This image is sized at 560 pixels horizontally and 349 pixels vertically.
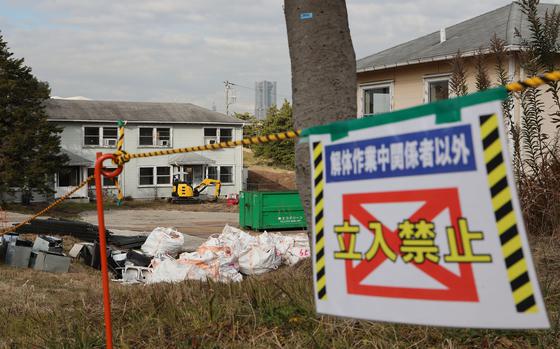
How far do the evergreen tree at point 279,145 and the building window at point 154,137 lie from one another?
14.8m

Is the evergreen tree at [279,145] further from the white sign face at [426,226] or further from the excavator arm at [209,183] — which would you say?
the white sign face at [426,226]

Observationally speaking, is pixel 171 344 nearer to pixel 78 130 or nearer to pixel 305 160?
pixel 305 160

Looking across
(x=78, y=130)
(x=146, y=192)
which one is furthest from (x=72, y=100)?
(x=146, y=192)

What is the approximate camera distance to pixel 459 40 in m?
17.4

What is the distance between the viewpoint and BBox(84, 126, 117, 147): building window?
133 ft

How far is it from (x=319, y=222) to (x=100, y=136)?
4010cm

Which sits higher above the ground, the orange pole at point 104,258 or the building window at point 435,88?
the building window at point 435,88

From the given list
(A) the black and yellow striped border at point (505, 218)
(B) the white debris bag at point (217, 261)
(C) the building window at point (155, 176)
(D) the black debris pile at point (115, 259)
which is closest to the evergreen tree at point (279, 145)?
(C) the building window at point (155, 176)

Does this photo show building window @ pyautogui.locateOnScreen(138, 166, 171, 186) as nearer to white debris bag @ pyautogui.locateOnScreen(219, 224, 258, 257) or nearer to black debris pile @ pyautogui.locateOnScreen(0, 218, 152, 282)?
black debris pile @ pyautogui.locateOnScreen(0, 218, 152, 282)

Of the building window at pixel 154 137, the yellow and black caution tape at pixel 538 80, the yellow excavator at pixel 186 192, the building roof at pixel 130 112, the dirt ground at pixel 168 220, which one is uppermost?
the building roof at pixel 130 112

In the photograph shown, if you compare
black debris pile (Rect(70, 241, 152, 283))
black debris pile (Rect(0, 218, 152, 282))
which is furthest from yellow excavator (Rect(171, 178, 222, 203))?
black debris pile (Rect(70, 241, 152, 283))

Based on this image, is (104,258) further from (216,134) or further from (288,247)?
(216,134)

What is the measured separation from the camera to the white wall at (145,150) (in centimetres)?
3997

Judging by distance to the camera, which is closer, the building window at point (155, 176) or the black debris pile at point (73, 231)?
the black debris pile at point (73, 231)
